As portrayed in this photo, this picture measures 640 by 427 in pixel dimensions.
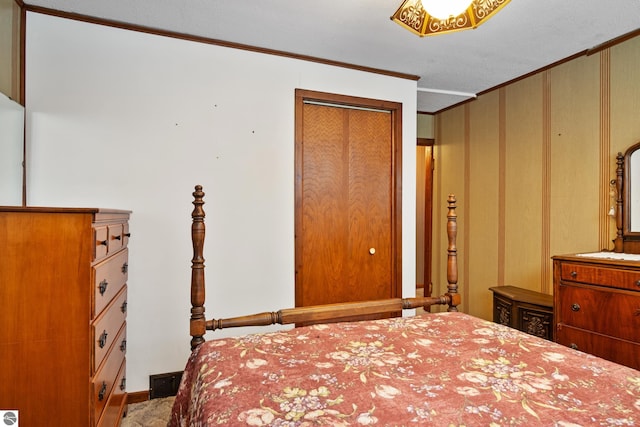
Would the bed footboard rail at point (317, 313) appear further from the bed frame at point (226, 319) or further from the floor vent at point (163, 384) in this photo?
the floor vent at point (163, 384)

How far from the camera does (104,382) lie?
1643 mm

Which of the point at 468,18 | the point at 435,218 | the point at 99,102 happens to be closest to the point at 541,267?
the point at 435,218

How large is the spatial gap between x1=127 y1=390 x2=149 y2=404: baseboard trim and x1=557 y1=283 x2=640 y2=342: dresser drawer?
2866mm

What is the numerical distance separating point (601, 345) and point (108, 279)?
112 inches


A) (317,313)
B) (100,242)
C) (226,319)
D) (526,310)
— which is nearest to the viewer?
(100,242)

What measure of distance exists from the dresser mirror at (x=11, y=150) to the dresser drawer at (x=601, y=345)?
3.51 metres

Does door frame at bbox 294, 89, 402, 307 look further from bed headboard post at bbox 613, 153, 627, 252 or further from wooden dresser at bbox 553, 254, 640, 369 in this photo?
bed headboard post at bbox 613, 153, 627, 252

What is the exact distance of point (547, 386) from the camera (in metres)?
1.04

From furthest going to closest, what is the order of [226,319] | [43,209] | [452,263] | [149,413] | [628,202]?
1. [628,202]
2. [149,413]
3. [452,263]
4. [226,319]
5. [43,209]

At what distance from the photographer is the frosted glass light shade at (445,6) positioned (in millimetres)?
1574

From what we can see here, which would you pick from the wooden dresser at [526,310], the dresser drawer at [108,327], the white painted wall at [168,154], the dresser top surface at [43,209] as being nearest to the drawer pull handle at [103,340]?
the dresser drawer at [108,327]

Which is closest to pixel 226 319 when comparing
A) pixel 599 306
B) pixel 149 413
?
pixel 149 413

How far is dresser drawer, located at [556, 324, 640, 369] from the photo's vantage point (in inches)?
77.9

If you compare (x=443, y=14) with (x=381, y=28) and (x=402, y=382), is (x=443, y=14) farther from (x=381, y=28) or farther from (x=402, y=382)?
(x=402, y=382)
